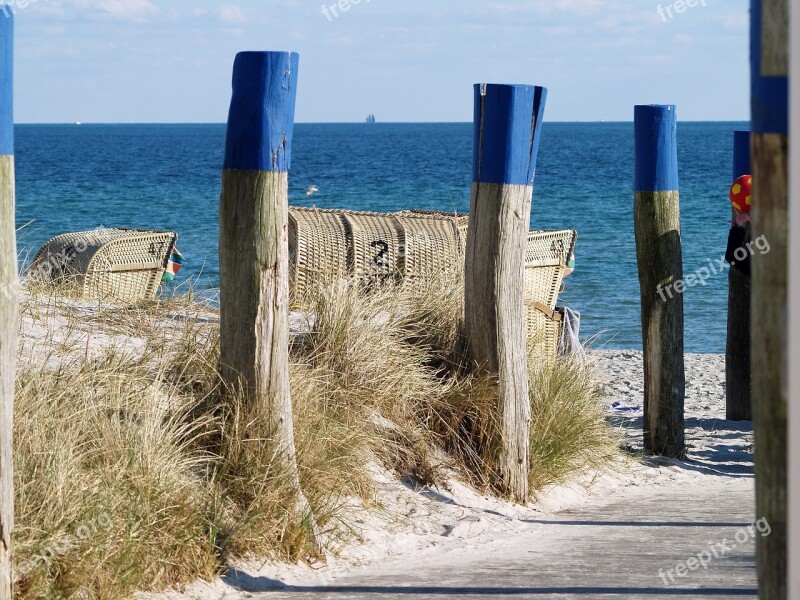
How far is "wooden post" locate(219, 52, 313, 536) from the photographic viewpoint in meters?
4.59

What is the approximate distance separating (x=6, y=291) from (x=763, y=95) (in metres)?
2.31

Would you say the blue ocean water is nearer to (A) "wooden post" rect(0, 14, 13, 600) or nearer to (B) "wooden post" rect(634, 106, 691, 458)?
(B) "wooden post" rect(634, 106, 691, 458)

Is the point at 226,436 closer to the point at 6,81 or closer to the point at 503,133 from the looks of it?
the point at 6,81

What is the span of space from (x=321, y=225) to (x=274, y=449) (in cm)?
516

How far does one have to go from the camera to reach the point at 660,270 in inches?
Answer: 291

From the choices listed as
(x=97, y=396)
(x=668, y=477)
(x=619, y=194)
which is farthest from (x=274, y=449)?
(x=619, y=194)

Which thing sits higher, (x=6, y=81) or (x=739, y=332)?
(x=6, y=81)

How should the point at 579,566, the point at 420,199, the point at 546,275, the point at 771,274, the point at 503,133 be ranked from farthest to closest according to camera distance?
1. the point at 420,199
2. the point at 546,275
3. the point at 503,133
4. the point at 579,566
5. the point at 771,274

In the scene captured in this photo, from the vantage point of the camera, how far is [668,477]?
7.18 m

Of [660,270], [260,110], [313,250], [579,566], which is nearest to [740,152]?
[660,270]

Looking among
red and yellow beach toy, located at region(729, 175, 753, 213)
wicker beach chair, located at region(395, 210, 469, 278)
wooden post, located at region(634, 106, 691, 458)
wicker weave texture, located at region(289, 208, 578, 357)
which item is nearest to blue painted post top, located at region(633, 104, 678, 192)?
wooden post, located at region(634, 106, 691, 458)

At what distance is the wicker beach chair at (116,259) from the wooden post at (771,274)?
832 centimetres

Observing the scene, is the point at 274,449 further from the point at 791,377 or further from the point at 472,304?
the point at 791,377

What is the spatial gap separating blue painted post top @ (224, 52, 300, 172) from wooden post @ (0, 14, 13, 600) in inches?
57.8
